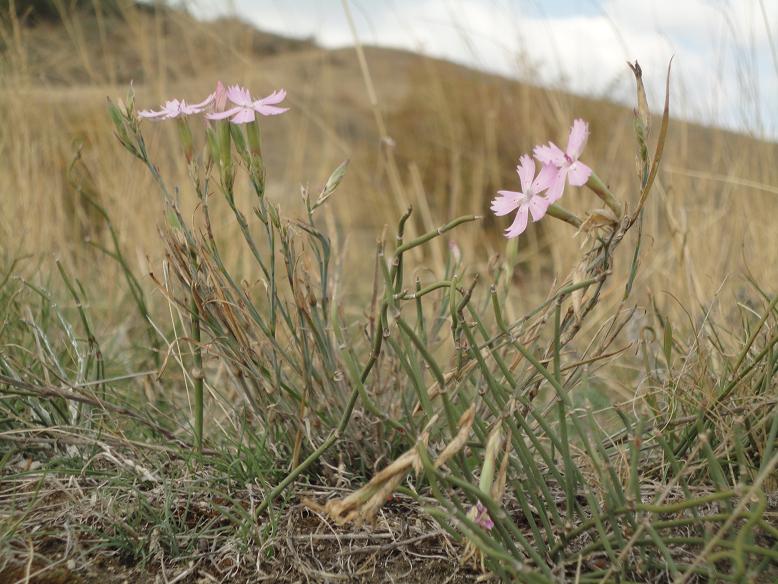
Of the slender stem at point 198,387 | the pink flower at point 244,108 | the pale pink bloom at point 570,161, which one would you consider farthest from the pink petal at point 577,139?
the slender stem at point 198,387

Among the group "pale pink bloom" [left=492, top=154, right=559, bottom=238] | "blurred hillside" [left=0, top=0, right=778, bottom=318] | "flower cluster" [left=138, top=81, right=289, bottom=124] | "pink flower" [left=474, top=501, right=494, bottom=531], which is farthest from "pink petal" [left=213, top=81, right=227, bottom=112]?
"pink flower" [left=474, top=501, right=494, bottom=531]

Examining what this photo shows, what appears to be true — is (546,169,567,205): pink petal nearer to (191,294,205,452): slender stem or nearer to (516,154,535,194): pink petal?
(516,154,535,194): pink petal

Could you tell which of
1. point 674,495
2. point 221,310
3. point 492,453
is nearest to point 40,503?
point 221,310

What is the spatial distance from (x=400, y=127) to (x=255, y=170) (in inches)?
216

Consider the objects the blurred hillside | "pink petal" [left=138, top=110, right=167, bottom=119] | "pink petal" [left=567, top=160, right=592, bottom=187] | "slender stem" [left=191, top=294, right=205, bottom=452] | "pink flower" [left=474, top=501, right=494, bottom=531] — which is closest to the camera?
"pink petal" [left=567, top=160, right=592, bottom=187]

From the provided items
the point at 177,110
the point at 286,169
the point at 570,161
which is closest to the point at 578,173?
the point at 570,161

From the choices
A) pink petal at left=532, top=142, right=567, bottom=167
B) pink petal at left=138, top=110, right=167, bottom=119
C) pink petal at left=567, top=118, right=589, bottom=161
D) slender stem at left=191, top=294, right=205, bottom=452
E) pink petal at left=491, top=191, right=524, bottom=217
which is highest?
pink petal at left=567, top=118, right=589, bottom=161

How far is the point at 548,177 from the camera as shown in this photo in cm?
72

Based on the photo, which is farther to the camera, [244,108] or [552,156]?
[244,108]

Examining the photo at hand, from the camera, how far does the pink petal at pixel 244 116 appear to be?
2.72 feet

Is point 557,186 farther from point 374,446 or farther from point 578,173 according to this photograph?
point 374,446

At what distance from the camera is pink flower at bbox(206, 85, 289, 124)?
0.83m

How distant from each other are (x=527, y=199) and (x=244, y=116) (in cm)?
32

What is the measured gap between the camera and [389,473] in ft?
2.12
